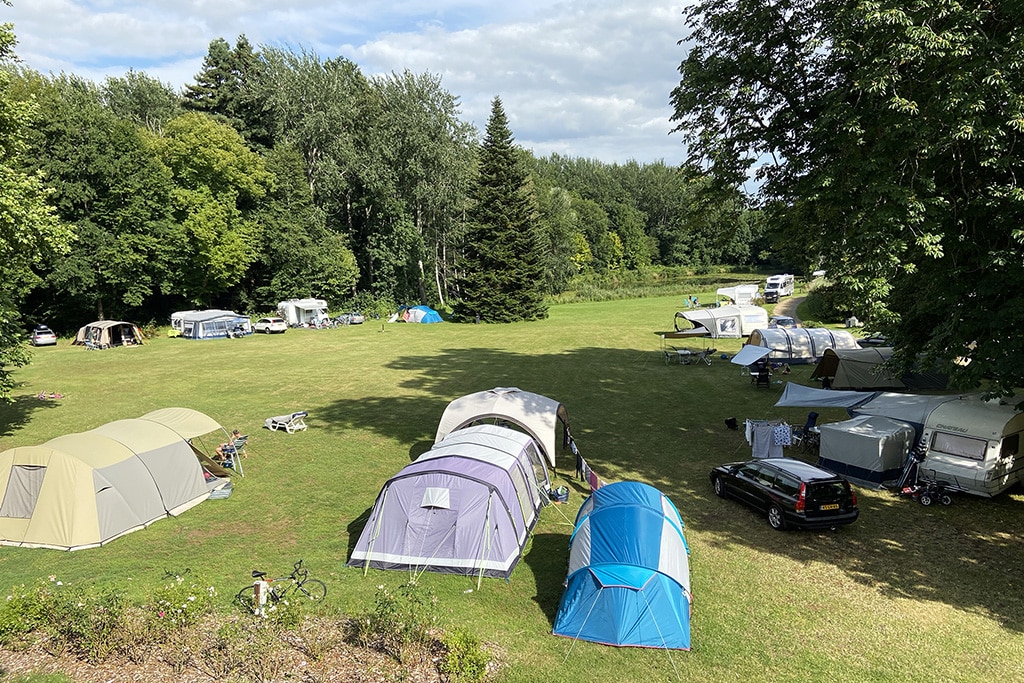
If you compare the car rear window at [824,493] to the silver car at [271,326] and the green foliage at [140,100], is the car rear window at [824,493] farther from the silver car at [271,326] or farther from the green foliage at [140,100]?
the green foliage at [140,100]

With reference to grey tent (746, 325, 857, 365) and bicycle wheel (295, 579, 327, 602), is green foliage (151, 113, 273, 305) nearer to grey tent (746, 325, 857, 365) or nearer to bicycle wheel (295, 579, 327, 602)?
grey tent (746, 325, 857, 365)

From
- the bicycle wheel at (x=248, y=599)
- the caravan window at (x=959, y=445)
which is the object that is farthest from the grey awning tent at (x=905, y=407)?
the bicycle wheel at (x=248, y=599)

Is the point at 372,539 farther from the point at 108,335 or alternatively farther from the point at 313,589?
the point at 108,335

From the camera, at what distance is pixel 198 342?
135 ft

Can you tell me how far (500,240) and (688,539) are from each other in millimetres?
38133

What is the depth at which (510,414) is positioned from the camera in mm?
15477

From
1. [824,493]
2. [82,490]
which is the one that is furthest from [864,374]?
[82,490]

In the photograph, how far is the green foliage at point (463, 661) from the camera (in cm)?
754

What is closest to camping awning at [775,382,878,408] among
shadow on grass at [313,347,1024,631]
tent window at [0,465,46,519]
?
shadow on grass at [313,347,1024,631]

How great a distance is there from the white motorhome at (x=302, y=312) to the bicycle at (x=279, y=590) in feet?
132

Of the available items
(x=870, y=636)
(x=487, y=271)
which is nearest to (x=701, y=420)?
(x=870, y=636)

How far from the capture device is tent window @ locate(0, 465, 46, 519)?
39.5ft

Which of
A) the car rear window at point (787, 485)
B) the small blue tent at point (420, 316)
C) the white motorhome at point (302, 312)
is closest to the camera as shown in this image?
the car rear window at point (787, 485)

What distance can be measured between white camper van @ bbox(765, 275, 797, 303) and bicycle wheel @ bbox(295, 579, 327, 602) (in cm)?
5497
